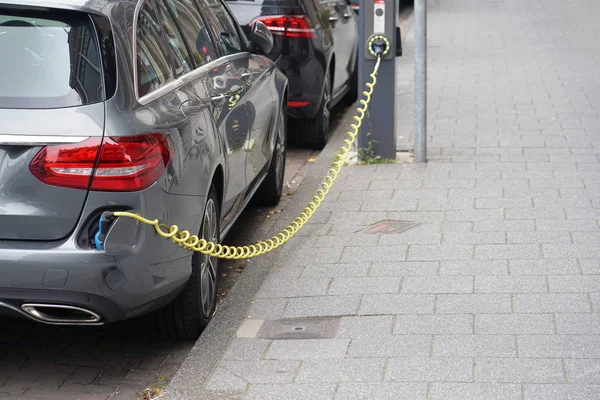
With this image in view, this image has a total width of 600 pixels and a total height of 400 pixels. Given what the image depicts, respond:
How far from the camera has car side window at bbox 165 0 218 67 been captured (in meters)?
5.53

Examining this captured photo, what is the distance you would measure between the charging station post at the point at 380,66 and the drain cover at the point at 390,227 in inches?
72.4

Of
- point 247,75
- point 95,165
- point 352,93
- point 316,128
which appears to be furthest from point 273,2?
point 95,165

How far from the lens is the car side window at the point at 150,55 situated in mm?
4559

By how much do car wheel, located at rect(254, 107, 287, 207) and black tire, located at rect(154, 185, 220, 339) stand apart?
2.13m

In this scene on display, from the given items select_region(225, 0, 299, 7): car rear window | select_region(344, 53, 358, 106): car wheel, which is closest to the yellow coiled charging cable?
select_region(225, 0, 299, 7): car rear window

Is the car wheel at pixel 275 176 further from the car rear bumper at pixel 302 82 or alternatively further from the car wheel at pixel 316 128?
the car wheel at pixel 316 128

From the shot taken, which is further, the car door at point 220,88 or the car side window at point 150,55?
the car door at point 220,88

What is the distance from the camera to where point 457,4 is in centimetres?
2152

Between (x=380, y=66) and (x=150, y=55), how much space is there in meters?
3.82

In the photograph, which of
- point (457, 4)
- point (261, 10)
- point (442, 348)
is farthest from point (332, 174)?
point (457, 4)

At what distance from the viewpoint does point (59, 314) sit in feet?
14.2

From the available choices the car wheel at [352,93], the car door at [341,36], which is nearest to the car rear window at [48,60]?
the car door at [341,36]

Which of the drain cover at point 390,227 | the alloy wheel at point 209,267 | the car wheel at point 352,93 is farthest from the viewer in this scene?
the car wheel at point 352,93

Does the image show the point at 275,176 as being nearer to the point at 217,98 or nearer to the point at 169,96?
the point at 217,98
